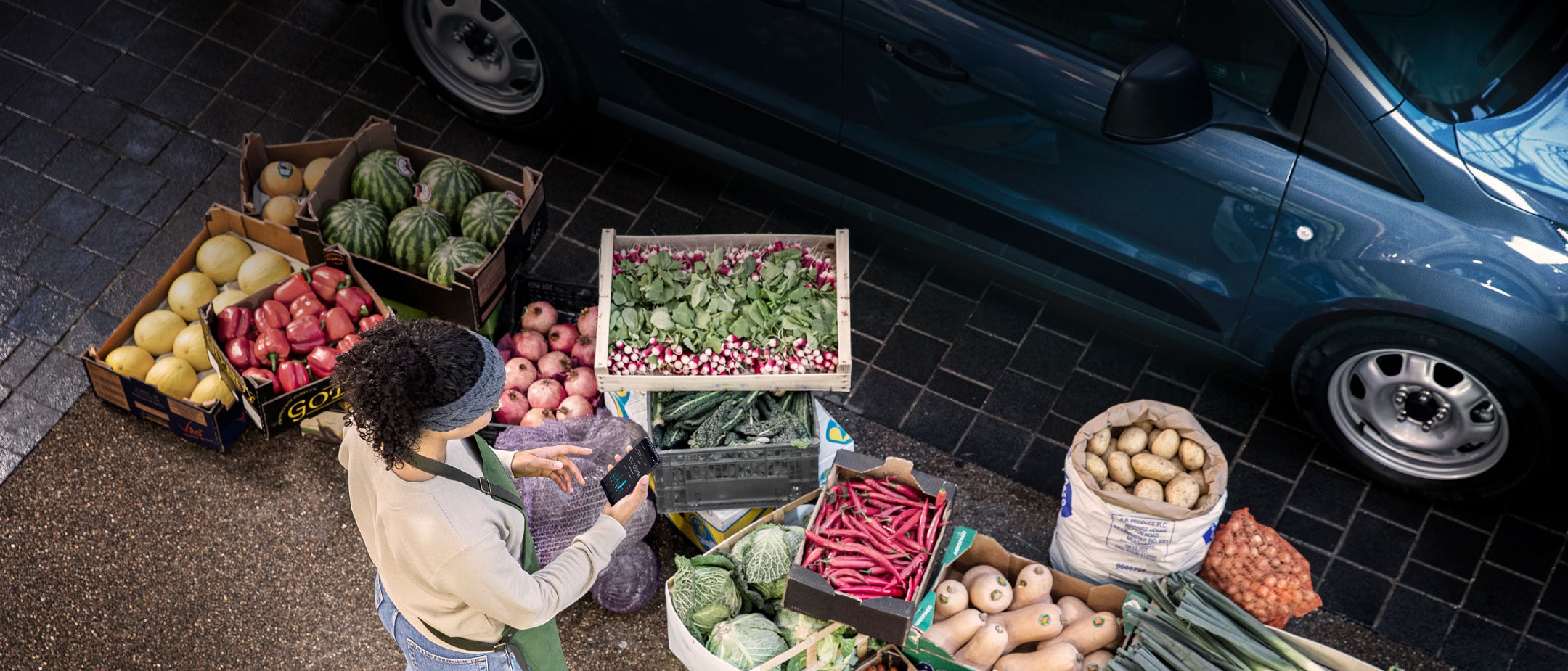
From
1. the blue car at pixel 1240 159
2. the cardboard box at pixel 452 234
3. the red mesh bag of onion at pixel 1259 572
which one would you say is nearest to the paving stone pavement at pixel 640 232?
the blue car at pixel 1240 159

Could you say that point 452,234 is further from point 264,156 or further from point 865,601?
point 865,601

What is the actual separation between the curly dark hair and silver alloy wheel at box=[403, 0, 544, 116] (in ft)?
10.2

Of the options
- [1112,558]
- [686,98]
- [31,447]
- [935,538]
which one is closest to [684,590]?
[935,538]

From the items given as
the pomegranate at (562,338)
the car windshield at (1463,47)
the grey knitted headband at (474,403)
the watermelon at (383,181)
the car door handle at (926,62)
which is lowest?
the pomegranate at (562,338)

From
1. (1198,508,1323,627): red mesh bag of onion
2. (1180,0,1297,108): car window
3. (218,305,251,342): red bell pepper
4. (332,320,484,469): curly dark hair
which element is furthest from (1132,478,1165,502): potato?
(218,305,251,342): red bell pepper

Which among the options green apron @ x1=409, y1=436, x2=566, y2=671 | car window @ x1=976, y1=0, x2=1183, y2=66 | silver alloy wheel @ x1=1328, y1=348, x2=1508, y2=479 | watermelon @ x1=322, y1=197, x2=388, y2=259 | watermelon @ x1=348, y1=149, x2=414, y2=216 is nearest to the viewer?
green apron @ x1=409, y1=436, x2=566, y2=671

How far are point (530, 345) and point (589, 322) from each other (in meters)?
0.24

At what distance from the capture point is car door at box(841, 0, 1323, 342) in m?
4.49

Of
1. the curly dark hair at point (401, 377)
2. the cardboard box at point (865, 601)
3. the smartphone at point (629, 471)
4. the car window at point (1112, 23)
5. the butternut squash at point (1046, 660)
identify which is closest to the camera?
the curly dark hair at point (401, 377)

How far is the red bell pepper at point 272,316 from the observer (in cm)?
491

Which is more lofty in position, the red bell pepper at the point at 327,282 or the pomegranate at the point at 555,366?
the red bell pepper at the point at 327,282

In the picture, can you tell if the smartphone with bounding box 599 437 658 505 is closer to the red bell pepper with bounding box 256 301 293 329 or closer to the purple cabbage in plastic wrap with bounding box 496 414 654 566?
the purple cabbage in plastic wrap with bounding box 496 414 654 566

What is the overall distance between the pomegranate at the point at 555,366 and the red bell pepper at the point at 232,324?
1.10m

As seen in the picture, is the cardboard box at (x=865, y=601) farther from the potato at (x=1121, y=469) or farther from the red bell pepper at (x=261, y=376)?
the red bell pepper at (x=261, y=376)
